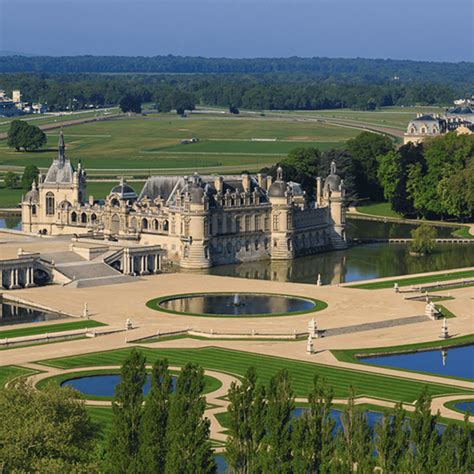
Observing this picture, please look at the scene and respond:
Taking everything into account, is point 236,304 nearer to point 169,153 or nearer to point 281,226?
point 281,226

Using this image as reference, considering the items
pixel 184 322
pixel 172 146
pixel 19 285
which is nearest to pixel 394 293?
pixel 184 322

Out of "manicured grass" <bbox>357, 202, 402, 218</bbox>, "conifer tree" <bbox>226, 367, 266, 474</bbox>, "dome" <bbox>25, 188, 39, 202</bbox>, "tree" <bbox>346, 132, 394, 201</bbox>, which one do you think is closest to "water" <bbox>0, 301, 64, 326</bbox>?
"dome" <bbox>25, 188, 39, 202</bbox>

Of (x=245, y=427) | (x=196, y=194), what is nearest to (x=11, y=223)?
(x=196, y=194)

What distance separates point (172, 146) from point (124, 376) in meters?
145

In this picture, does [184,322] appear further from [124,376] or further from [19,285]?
[124,376]

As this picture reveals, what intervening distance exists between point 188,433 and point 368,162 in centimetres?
9586

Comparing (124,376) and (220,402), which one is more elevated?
(124,376)

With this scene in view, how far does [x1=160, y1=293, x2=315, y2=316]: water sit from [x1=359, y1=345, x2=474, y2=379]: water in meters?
11.9

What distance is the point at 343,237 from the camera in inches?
4382

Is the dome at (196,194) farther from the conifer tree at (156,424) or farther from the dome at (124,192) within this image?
the conifer tree at (156,424)

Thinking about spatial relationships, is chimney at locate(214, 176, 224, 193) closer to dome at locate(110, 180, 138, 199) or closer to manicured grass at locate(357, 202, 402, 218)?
dome at locate(110, 180, 138, 199)

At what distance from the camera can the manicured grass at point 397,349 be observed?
68625 mm

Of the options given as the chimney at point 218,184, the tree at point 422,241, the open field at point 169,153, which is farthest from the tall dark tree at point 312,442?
the open field at point 169,153

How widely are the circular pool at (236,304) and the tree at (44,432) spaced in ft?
108
